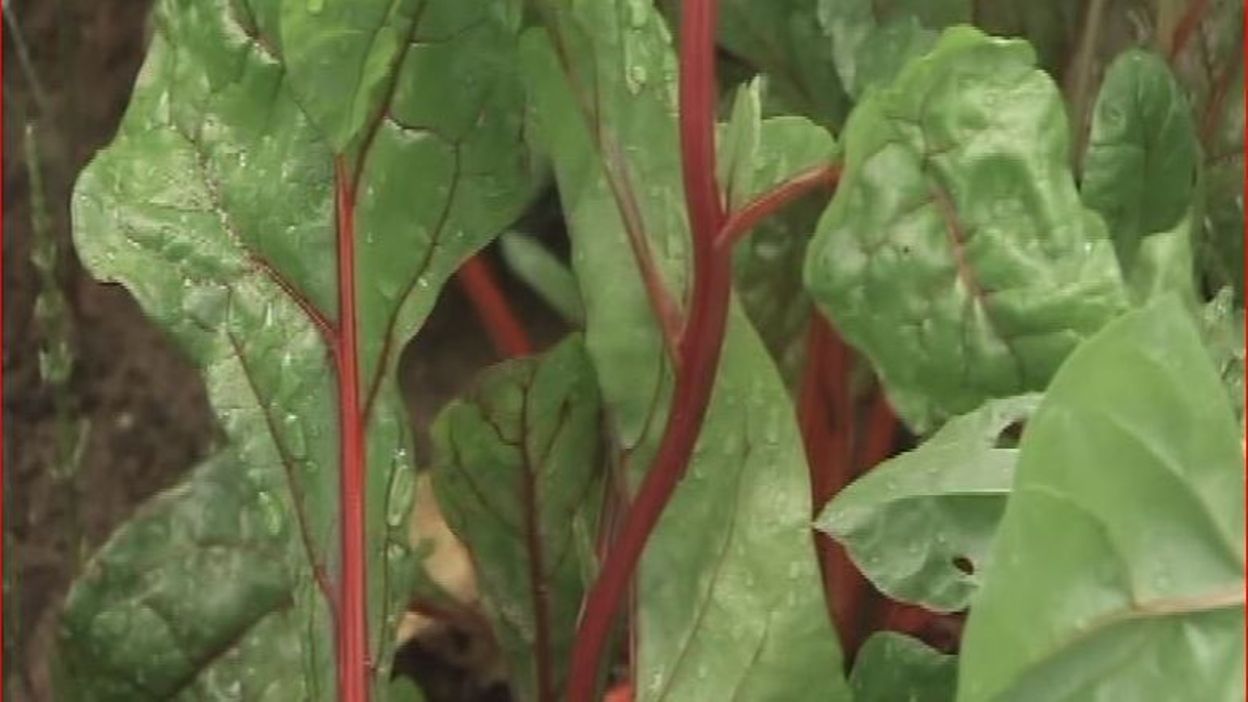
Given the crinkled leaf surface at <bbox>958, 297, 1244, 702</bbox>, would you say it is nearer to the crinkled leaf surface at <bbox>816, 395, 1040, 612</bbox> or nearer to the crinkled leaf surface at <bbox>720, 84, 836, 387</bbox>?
the crinkled leaf surface at <bbox>816, 395, 1040, 612</bbox>

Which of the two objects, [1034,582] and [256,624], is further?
[256,624]

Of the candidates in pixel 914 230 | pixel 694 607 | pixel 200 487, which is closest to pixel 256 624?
pixel 200 487

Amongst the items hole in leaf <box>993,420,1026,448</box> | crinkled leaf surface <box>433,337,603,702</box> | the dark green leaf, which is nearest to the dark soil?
the dark green leaf

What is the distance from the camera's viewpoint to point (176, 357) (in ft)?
2.98

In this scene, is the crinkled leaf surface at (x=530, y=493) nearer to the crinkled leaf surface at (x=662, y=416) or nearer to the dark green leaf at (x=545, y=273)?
the crinkled leaf surface at (x=662, y=416)

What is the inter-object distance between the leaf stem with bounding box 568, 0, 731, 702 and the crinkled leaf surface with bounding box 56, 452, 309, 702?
130 millimetres

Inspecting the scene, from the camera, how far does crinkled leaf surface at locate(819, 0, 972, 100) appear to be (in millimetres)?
580

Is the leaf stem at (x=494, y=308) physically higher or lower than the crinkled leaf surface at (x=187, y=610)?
higher

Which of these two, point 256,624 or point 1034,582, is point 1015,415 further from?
point 256,624

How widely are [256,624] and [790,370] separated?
0.64ft

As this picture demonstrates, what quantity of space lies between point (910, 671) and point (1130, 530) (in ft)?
0.49

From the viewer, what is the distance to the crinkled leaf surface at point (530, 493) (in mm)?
572

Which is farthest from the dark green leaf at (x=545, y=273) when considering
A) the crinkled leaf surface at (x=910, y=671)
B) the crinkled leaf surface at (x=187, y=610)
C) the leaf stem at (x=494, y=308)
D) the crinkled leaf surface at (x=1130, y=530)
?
the crinkled leaf surface at (x=1130, y=530)

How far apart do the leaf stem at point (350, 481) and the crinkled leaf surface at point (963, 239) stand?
12 centimetres
